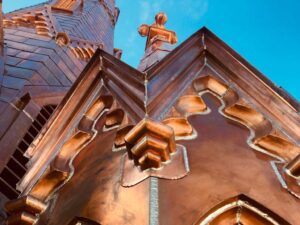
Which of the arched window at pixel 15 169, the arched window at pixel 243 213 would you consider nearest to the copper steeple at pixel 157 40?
the arched window at pixel 15 169

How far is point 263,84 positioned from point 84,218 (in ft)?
10.5

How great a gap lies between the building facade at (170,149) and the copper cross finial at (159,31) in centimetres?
508

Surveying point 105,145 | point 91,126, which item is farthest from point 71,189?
point 91,126

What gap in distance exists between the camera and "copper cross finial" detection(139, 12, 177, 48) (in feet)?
43.4

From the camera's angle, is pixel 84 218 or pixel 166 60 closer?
pixel 84 218

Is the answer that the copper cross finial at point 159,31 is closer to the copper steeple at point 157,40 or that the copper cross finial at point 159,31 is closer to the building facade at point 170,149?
the copper steeple at point 157,40

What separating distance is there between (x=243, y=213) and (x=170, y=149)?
3.05 feet

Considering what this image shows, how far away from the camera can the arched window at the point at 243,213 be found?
16.6 ft

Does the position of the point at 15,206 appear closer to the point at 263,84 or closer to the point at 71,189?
the point at 71,189

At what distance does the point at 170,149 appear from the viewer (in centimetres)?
543

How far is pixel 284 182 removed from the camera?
564 centimetres

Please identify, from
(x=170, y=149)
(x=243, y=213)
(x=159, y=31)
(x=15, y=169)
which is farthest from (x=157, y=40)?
(x=243, y=213)

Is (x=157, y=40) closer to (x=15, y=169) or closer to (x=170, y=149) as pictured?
(x=15, y=169)

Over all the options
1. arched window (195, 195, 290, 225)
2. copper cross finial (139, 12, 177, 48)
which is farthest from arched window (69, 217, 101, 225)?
copper cross finial (139, 12, 177, 48)
